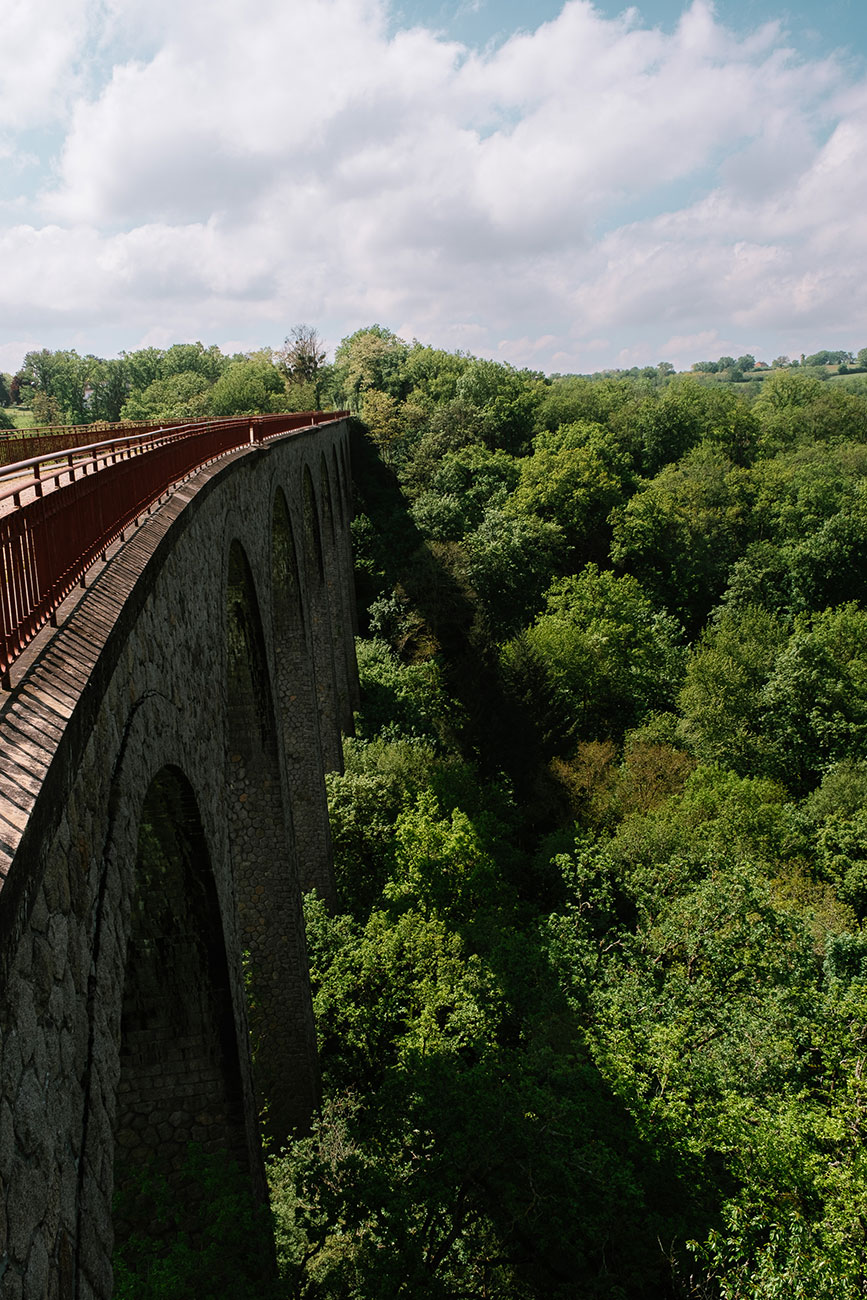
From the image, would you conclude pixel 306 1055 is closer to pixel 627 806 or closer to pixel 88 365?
pixel 627 806

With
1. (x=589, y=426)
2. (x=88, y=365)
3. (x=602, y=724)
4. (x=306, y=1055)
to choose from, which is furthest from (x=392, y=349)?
(x=306, y=1055)

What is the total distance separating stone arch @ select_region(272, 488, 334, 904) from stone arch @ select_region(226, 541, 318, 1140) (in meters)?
5.36

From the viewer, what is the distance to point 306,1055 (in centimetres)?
1306

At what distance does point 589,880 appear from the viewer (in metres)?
23.5

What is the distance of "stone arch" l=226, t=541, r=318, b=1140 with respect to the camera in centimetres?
1184

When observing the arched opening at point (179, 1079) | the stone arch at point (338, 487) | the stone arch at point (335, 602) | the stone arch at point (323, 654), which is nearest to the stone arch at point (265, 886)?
the arched opening at point (179, 1079)

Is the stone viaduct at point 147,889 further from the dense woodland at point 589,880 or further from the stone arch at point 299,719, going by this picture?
the stone arch at point 299,719

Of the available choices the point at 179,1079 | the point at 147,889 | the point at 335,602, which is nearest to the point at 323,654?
the point at 335,602

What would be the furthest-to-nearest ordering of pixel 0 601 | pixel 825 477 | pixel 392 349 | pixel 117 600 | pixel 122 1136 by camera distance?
pixel 392 349
pixel 825 477
pixel 122 1136
pixel 117 600
pixel 0 601

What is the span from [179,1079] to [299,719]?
1175 cm

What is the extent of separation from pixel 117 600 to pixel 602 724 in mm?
28979

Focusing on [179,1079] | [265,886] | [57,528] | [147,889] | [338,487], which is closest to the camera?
[57,528]

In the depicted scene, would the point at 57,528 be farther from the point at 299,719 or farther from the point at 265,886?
the point at 299,719

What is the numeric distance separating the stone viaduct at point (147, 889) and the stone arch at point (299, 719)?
4.47ft
